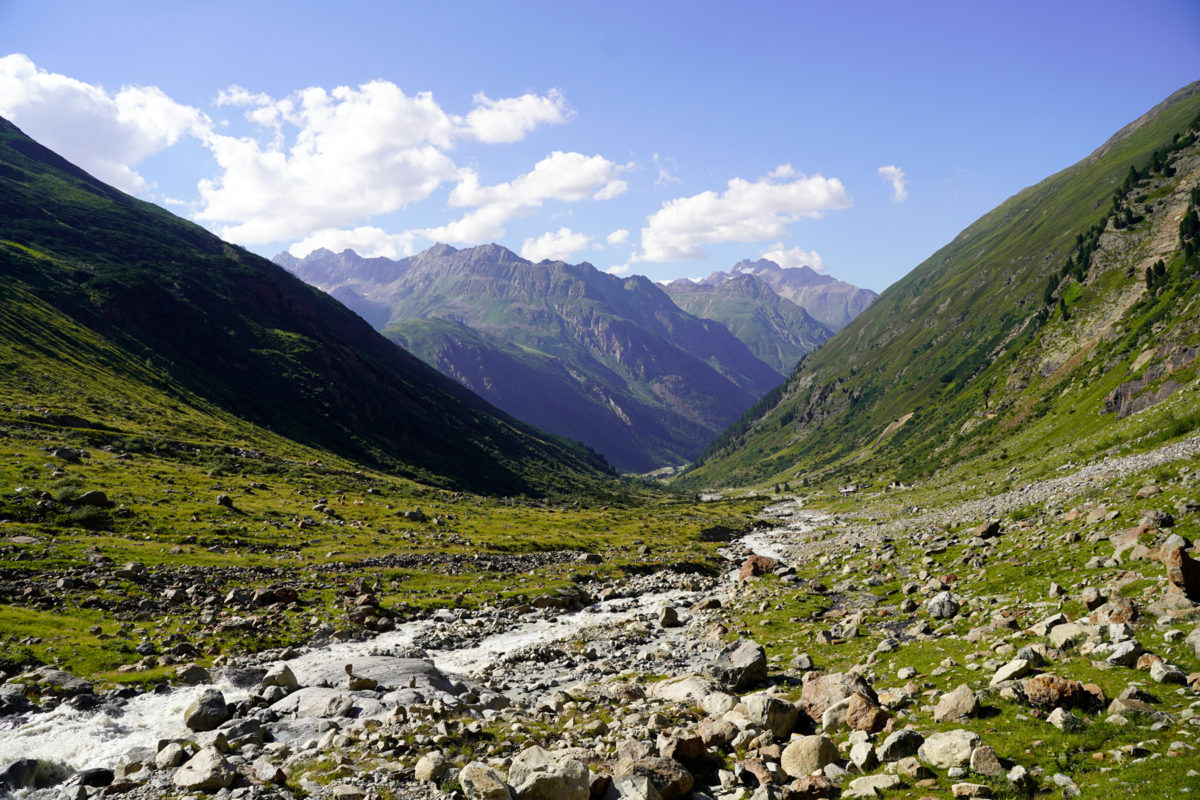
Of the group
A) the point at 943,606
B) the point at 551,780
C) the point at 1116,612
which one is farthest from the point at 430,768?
the point at 943,606

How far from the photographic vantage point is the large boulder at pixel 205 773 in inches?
738

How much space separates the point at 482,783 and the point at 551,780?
2.09m

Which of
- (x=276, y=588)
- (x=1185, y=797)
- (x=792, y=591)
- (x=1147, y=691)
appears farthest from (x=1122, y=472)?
(x=276, y=588)

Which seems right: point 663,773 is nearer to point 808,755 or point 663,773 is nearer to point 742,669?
point 808,755

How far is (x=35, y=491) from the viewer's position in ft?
175

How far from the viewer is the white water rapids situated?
72.7 ft

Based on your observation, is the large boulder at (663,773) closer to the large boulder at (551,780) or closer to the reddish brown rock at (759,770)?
the large boulder at (551,780)

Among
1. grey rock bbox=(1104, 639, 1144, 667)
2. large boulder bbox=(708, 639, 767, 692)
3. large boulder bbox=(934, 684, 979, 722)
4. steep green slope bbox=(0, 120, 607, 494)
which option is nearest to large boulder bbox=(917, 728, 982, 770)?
large boulder bbox=(934, 684, 979, 722)

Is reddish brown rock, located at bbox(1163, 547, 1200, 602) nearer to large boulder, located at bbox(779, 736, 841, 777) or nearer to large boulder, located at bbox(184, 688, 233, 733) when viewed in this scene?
large boulder, located at bbox(779, 736, 841, 777)

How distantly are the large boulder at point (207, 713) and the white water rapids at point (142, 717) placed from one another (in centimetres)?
45

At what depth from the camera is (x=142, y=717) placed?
25.4 metres

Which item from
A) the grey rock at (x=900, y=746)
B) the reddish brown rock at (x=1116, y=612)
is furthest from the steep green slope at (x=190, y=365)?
the reddish brown rock at (x=1116, y=612)

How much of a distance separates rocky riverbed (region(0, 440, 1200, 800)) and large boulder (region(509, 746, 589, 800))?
63 mm

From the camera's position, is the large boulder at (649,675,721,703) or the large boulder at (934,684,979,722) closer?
the large boulder at (934,684,979,722)
